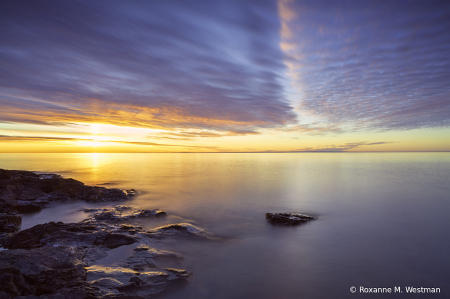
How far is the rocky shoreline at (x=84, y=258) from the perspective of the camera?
5.98 m

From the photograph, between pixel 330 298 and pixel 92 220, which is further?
pixel 92 220

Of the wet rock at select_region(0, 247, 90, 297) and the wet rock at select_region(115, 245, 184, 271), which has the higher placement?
the wet rock at select_region(0, 247, 90, 297)

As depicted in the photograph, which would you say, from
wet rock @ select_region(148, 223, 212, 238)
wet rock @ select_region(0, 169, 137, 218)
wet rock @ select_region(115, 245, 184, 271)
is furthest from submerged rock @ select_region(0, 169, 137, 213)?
wet rock @ select_region(115, 245, 184, 271)

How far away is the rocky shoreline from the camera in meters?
5.98

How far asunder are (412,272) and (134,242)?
42.0ft

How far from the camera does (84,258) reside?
8453 mm

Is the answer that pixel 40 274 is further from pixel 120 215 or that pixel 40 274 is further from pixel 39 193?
pixel 39 193

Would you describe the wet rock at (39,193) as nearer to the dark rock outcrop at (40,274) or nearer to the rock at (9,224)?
the rock at (9,224)

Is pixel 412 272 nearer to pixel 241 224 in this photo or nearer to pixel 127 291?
pixel 241 224

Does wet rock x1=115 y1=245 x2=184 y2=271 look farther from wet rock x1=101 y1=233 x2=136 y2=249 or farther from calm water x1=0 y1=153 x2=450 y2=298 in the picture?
wet rock x1=101 y1=233 x2=136 y2=249

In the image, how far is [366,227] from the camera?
14.7 meters

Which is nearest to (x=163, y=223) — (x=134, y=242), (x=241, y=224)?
(x=134, y=242)

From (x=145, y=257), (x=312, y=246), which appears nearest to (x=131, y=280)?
(x=145, y=257)

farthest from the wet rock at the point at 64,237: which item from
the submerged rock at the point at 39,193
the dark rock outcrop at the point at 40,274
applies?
the submerged rock at the point at 39,193
